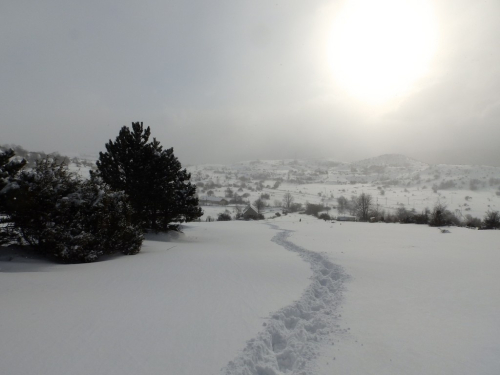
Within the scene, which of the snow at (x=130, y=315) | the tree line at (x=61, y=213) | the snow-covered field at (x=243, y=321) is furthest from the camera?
the tree line at (x=61, y=213)

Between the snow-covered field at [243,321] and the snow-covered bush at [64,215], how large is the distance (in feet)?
3.48

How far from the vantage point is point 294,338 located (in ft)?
15.6

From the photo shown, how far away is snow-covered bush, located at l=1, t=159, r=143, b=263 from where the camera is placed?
31.8 ft

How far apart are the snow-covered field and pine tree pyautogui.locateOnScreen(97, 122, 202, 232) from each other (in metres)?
9.10

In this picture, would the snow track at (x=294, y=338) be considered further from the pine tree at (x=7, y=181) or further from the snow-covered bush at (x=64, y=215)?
the pine tree at (x=7, y=181)

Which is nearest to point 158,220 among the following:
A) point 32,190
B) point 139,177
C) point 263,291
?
point 139,177

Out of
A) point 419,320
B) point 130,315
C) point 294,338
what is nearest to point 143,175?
point 130,315

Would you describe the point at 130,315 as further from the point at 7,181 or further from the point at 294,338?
the point at 7,181

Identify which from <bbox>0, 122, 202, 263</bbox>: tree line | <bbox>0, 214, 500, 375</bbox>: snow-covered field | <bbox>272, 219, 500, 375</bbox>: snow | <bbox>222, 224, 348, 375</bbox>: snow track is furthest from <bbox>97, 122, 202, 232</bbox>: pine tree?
<bbox>222, 224, 348, 375</bbox>: snow track

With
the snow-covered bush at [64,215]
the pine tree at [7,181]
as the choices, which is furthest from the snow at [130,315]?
the pine tree at [7,181]

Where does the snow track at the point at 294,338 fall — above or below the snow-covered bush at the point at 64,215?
below

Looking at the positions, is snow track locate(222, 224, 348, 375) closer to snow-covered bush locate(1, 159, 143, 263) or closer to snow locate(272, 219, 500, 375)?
snow locate(272, 219, 500, 375)

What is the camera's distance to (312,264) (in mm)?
11141

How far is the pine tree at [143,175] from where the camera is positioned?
59.3 ft
